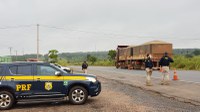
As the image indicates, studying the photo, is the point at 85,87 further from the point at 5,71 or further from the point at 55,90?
the point at 5,71

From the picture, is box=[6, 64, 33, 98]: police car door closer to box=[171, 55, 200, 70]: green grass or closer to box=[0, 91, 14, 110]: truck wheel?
box=[0, 91, 14, 110]: truck wheel

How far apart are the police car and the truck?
25.9 metres

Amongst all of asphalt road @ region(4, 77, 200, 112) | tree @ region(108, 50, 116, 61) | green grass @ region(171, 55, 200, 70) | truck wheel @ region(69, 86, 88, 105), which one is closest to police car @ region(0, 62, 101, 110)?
truck wheel @ region(69, 86, 88, 105)

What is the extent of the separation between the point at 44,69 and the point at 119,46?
43.1 metres

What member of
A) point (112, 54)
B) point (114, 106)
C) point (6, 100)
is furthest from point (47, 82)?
point (112, 54)

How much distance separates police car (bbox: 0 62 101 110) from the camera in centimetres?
1044

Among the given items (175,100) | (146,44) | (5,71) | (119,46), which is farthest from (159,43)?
(5,71)

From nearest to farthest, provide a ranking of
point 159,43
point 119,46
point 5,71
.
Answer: point 5,71
point 159,43
point 119,46

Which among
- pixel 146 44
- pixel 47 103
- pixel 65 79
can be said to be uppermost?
pixel 146 44

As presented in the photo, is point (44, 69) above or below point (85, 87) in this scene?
above

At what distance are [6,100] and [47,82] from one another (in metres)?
1.50

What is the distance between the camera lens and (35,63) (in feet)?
35.8

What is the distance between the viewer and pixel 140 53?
42688 millimetres

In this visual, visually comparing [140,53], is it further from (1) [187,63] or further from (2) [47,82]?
(2) [47,82]
